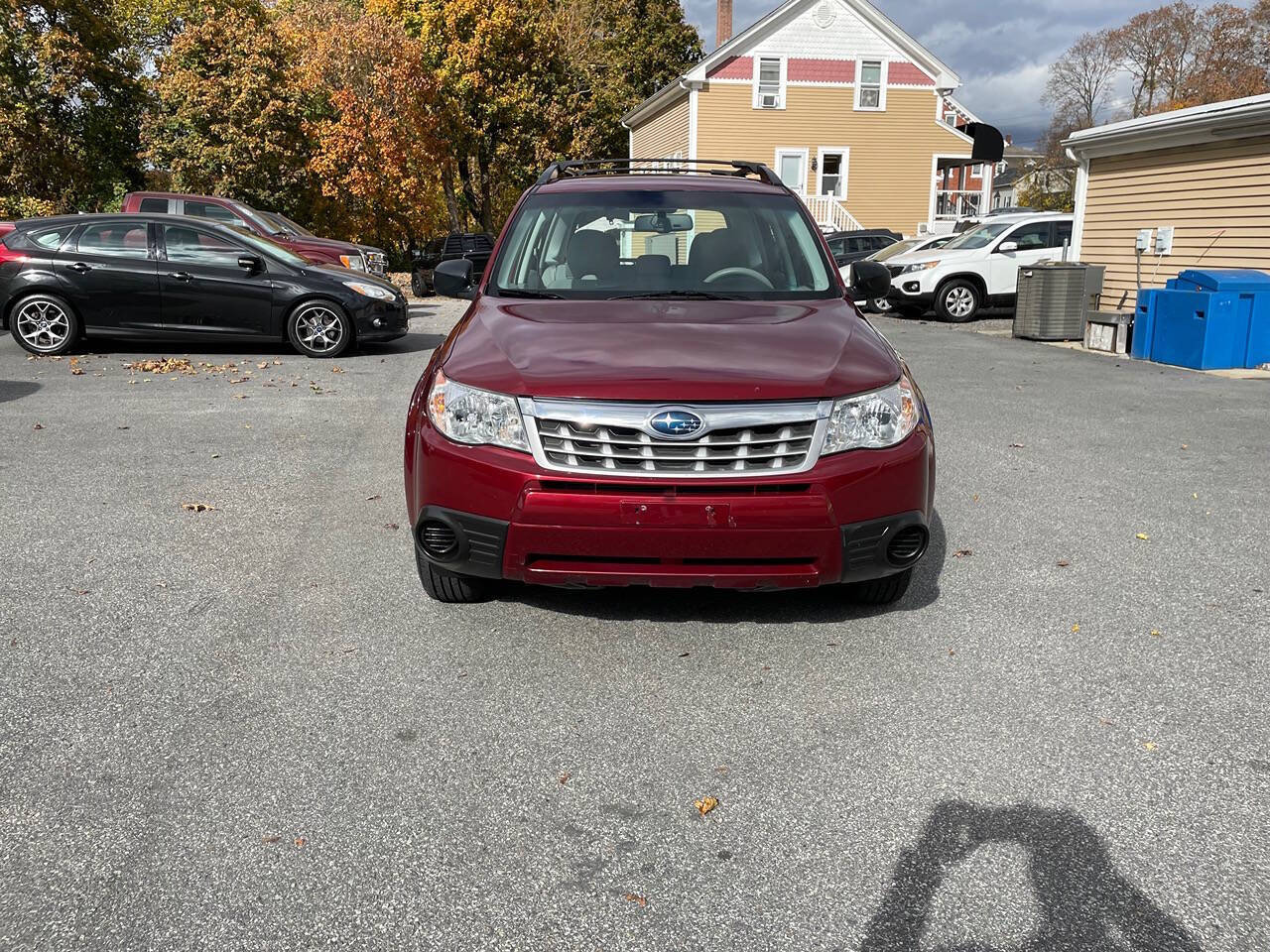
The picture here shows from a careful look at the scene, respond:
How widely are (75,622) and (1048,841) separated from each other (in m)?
3.57

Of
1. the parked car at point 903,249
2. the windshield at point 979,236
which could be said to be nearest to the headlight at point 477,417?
the parked car at point 903,249

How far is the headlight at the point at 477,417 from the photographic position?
3703 millimetres

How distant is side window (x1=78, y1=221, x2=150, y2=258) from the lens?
12.1 meters

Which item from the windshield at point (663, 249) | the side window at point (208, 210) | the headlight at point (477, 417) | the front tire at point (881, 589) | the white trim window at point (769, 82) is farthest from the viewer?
the white trim window at point (769, 82)

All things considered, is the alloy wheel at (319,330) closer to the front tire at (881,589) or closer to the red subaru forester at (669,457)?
the red subaru forester at (669,457)

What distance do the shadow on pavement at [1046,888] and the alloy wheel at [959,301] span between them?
17.2m

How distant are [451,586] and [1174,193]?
13.7 m

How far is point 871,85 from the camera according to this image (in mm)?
34344

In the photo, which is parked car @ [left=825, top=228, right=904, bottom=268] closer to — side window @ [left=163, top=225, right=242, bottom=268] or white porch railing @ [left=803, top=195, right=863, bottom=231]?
white porch railing @ [left=803, top=195, right=863, bottom=231]

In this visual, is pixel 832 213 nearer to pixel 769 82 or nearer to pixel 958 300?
pixel 769 82

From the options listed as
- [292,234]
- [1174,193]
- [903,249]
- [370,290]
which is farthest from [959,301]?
[292,234]

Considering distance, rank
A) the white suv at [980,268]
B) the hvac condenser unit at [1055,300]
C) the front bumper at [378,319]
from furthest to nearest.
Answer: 1. the white suv at [980,268]
2. the hvac condenser unit at [1055,300]
3. the front bumper at [378,319]

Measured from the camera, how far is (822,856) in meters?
2.71

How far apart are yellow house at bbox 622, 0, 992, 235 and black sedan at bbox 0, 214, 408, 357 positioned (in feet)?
75.3
